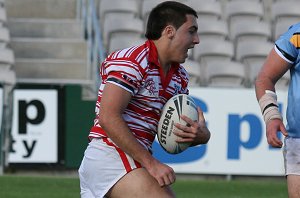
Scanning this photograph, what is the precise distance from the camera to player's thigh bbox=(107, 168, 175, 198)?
5.69 metres

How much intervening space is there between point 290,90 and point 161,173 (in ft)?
3.73

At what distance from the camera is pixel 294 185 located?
6230mm

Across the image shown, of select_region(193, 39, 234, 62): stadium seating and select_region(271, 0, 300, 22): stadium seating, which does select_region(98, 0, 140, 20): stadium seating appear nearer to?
select_region(193, 39, 234, 62): stadium seating

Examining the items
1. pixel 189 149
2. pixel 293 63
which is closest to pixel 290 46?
pixel 293 63

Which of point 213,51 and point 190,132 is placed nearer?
point 190,132

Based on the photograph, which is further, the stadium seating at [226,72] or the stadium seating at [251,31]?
the stadium seating at [251,31]

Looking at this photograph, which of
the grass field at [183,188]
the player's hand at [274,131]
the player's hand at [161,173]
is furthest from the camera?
the grass field at [183,188]

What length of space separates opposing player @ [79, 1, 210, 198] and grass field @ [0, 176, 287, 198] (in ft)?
19.4

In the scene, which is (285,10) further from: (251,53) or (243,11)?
(251,53)

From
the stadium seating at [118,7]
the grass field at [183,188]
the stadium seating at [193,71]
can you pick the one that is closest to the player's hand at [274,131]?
the grass field at [183,188]

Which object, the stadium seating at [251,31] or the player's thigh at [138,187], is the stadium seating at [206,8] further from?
the player's thigh at [138,187]

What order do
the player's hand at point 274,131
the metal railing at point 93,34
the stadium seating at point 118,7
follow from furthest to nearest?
1. the stadium seating at point 118,7
2. the metal railing at point 93,34
3. the player's hand at point 274,131

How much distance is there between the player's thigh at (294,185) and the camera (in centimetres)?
620

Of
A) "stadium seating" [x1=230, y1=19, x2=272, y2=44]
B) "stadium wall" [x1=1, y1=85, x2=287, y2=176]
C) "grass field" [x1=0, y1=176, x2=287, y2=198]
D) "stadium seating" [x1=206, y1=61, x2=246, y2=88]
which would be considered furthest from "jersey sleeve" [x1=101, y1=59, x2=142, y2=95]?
"stadium seating" [x1=230, y1=19, x2=272, y2=44]
